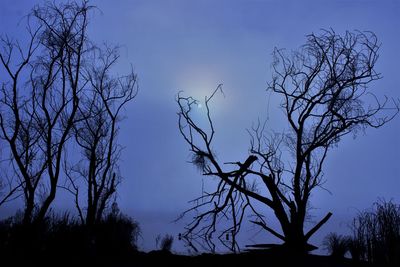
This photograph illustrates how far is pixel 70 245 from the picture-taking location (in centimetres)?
816

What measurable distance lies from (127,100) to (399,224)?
17.2 meters

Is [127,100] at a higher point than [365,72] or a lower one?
higher

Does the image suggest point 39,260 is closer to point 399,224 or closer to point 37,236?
point 37,236

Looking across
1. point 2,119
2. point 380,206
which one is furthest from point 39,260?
point 2,119

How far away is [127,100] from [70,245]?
58.2 ft

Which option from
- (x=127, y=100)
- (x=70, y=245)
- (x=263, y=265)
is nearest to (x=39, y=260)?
(x=70, y=245)

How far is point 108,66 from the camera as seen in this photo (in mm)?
24703

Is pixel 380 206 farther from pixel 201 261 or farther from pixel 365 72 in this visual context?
pixel 201 261

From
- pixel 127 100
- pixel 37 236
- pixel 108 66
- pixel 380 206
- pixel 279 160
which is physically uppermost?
pixel 108 66

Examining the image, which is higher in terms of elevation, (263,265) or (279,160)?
(279,160)

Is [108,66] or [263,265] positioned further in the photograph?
[108,66]

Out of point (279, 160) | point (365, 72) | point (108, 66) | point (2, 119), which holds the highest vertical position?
point (108, 66)

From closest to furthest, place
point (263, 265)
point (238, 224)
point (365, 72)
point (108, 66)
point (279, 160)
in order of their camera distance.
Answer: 1. point (263, 265)
2. point (238, 224)
3. point (365, 72)
4. point (279, 160)
5. point (108, 66)

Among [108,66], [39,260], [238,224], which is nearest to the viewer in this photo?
[39,260]
